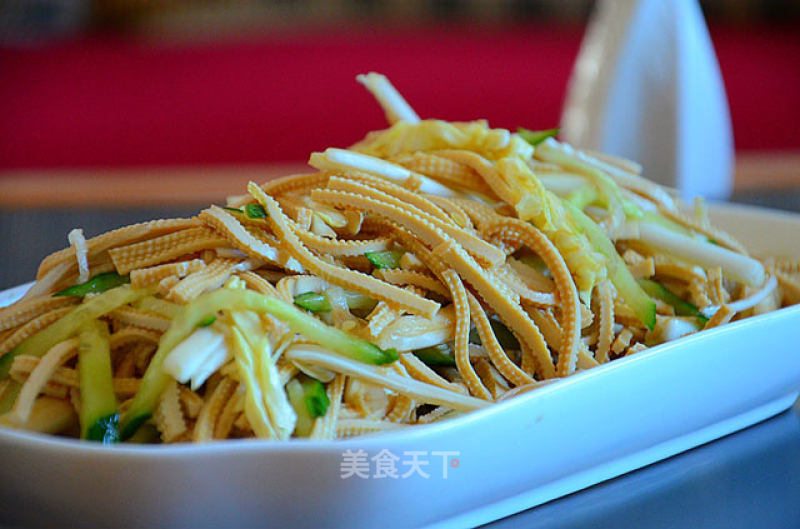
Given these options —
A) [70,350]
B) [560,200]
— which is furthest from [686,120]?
[70,350]

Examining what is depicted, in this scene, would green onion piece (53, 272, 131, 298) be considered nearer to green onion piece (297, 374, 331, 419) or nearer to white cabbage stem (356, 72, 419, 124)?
green onion piece (297, 374, 331, 419)

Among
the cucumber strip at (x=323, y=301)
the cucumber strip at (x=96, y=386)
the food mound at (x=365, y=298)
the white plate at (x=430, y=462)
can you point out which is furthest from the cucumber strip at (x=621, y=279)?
the cucumber strip at (x=96, y=386)

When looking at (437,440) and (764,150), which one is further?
(764,150)

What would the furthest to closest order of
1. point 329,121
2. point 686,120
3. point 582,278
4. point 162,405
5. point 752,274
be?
point 329,121 → point 686,120 → point 752,274 → point 582,278 → point 162,405

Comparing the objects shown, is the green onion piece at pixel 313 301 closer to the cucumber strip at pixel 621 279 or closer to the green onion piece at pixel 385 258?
the green onion piece at pixel 385 258

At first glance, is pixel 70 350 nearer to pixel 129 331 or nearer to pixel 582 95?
pixel 129 331

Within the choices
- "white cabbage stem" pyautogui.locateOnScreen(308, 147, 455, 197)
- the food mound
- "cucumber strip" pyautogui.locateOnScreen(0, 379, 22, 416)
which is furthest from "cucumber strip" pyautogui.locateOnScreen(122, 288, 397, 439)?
"white cabbage stem" pyautogui.locateOnScreen(308, 147, 455, 197)
